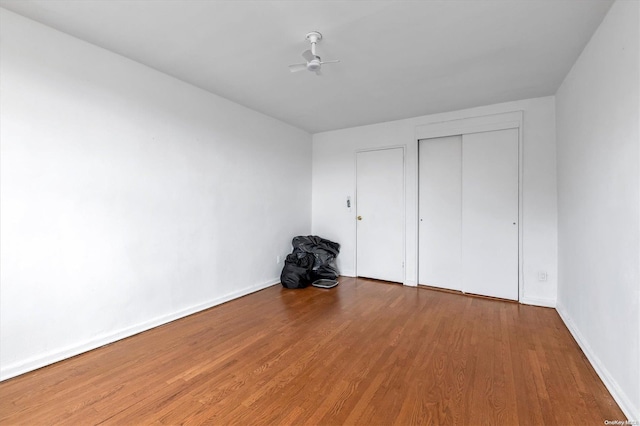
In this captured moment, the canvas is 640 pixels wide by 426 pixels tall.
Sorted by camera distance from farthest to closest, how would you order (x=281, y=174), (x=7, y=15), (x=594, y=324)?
1. (x=281, y=174)
2. (x=594, y=324)
3. (x=7, y=15)

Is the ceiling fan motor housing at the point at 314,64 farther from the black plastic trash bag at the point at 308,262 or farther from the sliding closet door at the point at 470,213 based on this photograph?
the black plastic trash bag at the point at 308,262

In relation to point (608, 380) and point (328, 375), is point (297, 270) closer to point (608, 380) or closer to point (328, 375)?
point (328, 375)

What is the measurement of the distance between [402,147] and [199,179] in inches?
117

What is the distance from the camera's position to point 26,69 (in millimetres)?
2082

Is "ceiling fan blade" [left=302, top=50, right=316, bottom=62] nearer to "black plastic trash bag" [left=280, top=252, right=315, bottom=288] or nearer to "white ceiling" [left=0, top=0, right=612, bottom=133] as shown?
"white ceiling" [left=0, top=0, right=612, bottom=133]

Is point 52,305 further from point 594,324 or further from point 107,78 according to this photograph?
point 594,324

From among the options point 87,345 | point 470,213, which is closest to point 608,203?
point 470,213

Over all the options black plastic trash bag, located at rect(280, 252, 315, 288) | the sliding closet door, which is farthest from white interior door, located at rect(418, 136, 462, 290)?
black plastic trash bag, located at rect(280, 252, 315, 288)

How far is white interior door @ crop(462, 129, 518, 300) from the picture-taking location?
3.66 m

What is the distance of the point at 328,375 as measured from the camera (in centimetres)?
207

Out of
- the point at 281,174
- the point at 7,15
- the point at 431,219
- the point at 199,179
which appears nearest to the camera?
the point at 7,15

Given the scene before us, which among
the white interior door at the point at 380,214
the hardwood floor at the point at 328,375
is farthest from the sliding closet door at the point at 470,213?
the hardwood floor at the point at 328,375

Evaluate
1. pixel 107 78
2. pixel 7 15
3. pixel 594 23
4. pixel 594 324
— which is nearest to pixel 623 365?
pixel 594 324

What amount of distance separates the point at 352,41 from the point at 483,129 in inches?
96.2
